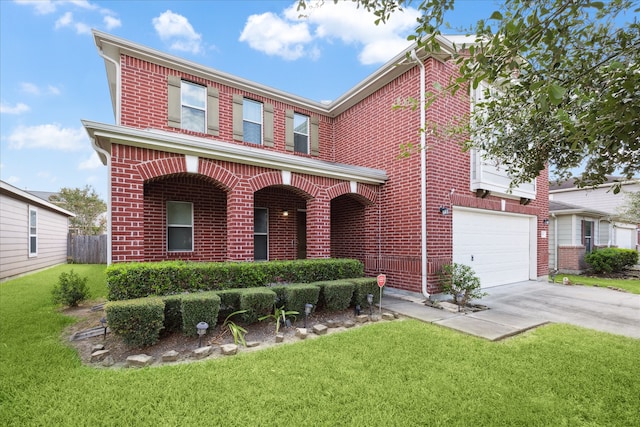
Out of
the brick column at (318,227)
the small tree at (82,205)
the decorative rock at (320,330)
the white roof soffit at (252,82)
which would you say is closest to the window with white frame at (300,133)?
the white roof soffit at (252,82)

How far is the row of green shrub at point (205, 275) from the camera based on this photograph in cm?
454

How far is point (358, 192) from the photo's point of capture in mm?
8055

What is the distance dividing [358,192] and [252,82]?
15.6ft

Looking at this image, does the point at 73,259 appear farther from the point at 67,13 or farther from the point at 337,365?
the point at 337,365

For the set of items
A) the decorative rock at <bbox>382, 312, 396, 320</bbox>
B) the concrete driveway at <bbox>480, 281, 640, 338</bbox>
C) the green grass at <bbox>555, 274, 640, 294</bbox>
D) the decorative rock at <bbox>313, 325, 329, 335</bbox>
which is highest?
the decorative rock at <bbox>313, 325, 329, 335</bbox>

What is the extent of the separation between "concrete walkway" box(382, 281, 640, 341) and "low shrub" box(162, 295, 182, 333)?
4036 millimetres

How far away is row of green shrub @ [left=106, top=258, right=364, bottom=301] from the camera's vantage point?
4539 millimetres

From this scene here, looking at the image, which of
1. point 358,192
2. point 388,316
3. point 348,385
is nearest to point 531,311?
point 388,316

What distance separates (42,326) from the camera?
5035 millimetres

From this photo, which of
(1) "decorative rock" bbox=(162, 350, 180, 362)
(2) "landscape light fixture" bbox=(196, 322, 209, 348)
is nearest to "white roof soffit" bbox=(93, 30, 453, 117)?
(2) "landscape light fixture" bbox=(196, 322, 209, 348)

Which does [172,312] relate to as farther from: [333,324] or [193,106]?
[193,106]

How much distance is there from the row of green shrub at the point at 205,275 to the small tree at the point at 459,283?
234 centimetres

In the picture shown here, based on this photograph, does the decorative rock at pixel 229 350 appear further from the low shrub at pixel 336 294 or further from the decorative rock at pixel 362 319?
the decorative rock at pixel 362 319

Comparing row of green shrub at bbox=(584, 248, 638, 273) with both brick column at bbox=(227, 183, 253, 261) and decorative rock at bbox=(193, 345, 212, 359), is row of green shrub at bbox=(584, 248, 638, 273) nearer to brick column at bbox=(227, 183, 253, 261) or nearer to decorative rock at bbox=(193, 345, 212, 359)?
brick column at bbox=(227, 183, 253, 261)
